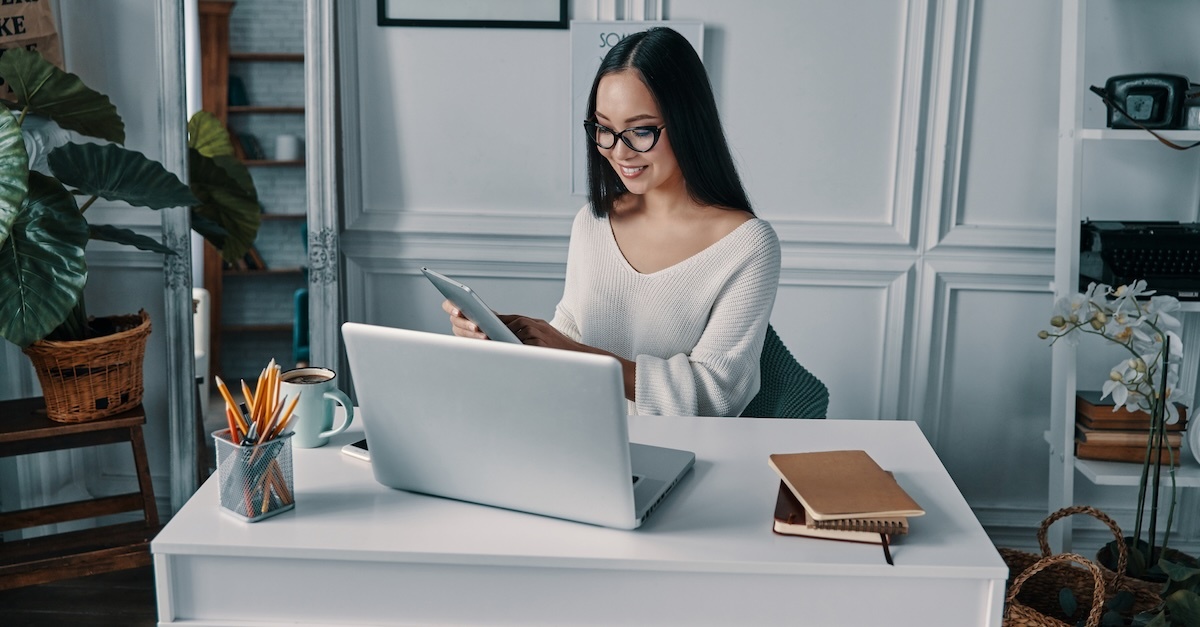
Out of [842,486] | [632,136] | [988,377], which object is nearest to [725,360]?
[632,136]

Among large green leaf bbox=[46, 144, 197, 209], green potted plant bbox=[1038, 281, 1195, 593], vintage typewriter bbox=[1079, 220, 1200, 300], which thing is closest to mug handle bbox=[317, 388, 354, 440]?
large green leaf bbox=[46, 144, 197, 209]

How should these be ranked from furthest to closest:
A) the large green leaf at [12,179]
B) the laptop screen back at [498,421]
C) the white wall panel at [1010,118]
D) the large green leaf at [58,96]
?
the white wall panel at [1010,118], the large green leaf at [58,96], the large green leaf at [12,179], the laptop screen back at [498,421]

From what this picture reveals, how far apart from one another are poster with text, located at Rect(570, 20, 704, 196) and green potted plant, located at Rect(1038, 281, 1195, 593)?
49.0 inches

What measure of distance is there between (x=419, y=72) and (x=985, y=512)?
2.22 metres

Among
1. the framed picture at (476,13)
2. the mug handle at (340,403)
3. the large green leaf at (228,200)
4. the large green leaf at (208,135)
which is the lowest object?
the mug handle at (340,403)

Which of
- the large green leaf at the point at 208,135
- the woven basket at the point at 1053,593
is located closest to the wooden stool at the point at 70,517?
the large green leaf at the point at 208,135

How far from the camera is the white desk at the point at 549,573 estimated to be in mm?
1055

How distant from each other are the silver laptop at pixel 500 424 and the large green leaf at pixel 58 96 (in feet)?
5.45

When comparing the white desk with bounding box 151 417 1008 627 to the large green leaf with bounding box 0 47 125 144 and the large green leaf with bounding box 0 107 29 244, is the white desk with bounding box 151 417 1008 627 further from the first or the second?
the large green leaf with bounding box 0 47 125 144

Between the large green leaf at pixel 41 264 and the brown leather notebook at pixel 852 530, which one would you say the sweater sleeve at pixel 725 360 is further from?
the large green leaf at pixel 41 264

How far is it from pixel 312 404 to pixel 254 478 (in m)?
0.24

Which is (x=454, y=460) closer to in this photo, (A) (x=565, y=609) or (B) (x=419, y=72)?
(A) (x=565, y=609)

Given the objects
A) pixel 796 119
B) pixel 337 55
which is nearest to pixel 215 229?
pixel 337 55

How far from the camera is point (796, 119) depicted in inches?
109
